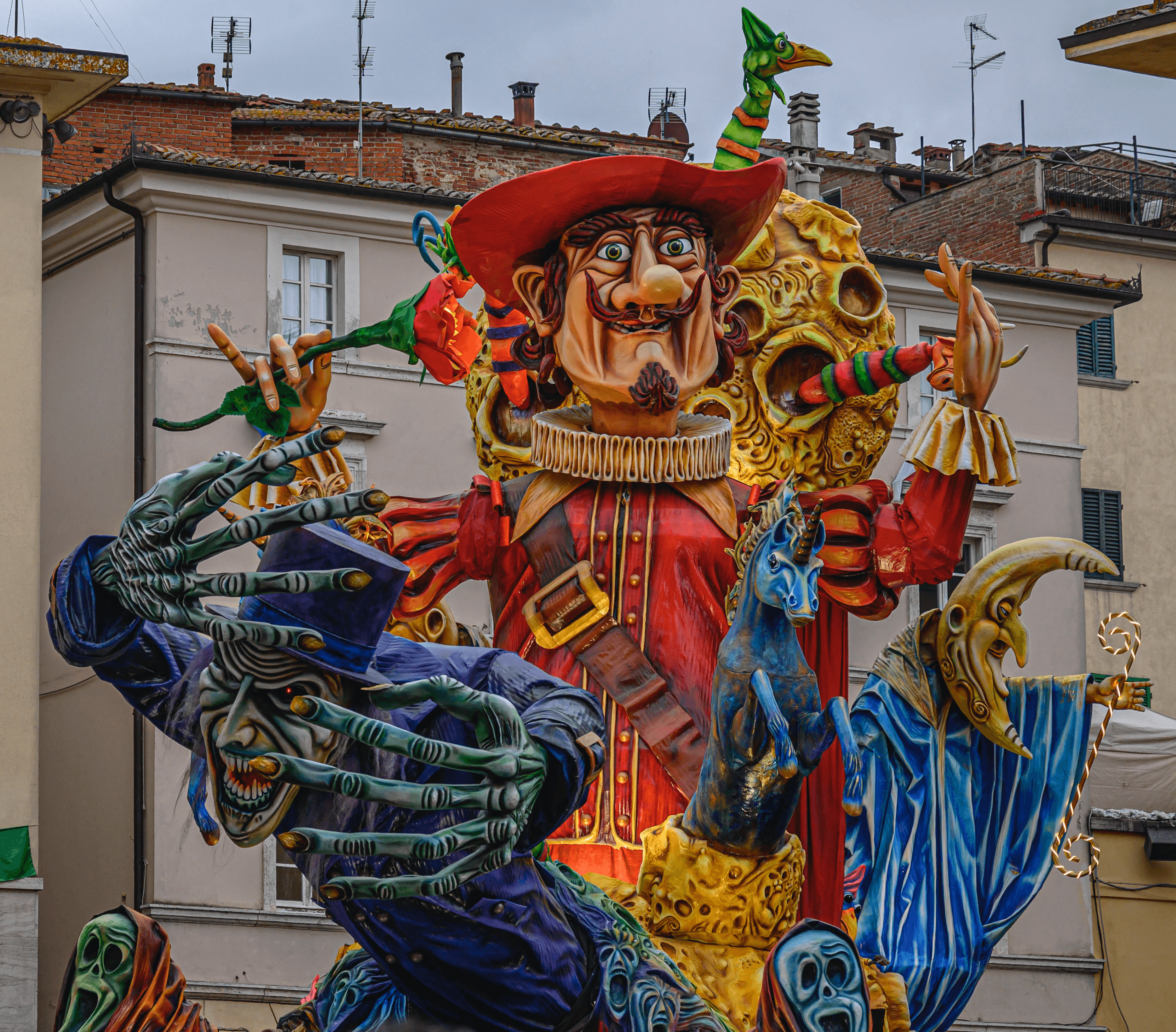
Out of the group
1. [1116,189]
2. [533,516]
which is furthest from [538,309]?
[1116,189]

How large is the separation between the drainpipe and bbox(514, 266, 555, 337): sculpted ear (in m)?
13.1

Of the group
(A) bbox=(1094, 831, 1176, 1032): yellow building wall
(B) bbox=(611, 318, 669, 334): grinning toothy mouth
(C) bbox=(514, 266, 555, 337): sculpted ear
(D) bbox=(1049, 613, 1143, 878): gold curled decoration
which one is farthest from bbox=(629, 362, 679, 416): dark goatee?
(A) bbox=(1094, 831, 1176, 1032): yellow building wall

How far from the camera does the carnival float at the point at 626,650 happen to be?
5.50m

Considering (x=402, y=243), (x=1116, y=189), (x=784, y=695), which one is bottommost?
(x=784, y=695)

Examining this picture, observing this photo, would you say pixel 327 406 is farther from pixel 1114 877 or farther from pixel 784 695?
pixel 784 695

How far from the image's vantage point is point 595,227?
754 cm

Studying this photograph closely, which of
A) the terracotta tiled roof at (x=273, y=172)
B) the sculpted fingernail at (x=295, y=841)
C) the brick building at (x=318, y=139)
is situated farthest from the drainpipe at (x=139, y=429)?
the sculpted fingernail at (x=295, y=841)

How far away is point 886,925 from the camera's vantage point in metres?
7.43

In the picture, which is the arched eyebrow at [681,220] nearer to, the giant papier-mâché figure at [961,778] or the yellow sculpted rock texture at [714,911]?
the giant papier-mâché figure at [961,778]

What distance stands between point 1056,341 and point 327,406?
8.69m

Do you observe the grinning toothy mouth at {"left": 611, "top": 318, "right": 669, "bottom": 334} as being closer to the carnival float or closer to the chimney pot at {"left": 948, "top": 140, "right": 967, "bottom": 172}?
the carnival float

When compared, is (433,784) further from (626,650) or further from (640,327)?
(640,327)

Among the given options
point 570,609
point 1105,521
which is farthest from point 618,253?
point 1105,521

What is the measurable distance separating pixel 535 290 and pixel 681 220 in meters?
0.54
